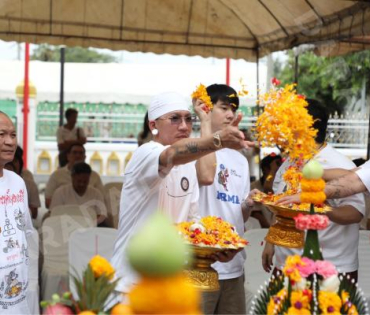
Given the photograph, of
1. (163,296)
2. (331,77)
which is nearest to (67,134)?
(163,296)

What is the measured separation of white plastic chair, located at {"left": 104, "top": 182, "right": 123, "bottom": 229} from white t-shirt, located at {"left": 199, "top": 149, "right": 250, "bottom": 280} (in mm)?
3353

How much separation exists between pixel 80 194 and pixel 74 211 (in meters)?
0.63

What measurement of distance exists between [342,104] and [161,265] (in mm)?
24264

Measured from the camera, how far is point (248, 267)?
5.59 metres

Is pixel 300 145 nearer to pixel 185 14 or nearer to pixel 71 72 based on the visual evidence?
pixel 185 14

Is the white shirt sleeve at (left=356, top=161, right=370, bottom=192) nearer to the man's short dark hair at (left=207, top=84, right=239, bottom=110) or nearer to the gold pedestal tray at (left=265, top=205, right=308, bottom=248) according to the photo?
the gold pedestal tray at (left=265, top=205, right=308, bottom=248)

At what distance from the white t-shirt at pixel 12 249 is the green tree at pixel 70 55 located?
28.1 m

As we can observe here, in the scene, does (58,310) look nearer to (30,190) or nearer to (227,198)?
(227,198)

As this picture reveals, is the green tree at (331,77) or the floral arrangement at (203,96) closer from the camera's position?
the floral arrangement at (203,96)

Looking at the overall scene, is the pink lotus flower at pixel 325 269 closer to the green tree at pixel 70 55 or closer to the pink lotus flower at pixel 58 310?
the pink lotus flower at pixel 58 310

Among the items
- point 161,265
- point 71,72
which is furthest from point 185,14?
point 71,72

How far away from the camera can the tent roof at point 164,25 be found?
7703 millimetres

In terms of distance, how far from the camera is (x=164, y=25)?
833 cm

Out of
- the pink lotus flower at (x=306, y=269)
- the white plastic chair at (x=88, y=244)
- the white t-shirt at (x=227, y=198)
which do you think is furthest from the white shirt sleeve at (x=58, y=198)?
the pink lotus flower at (x=306, y=269)
